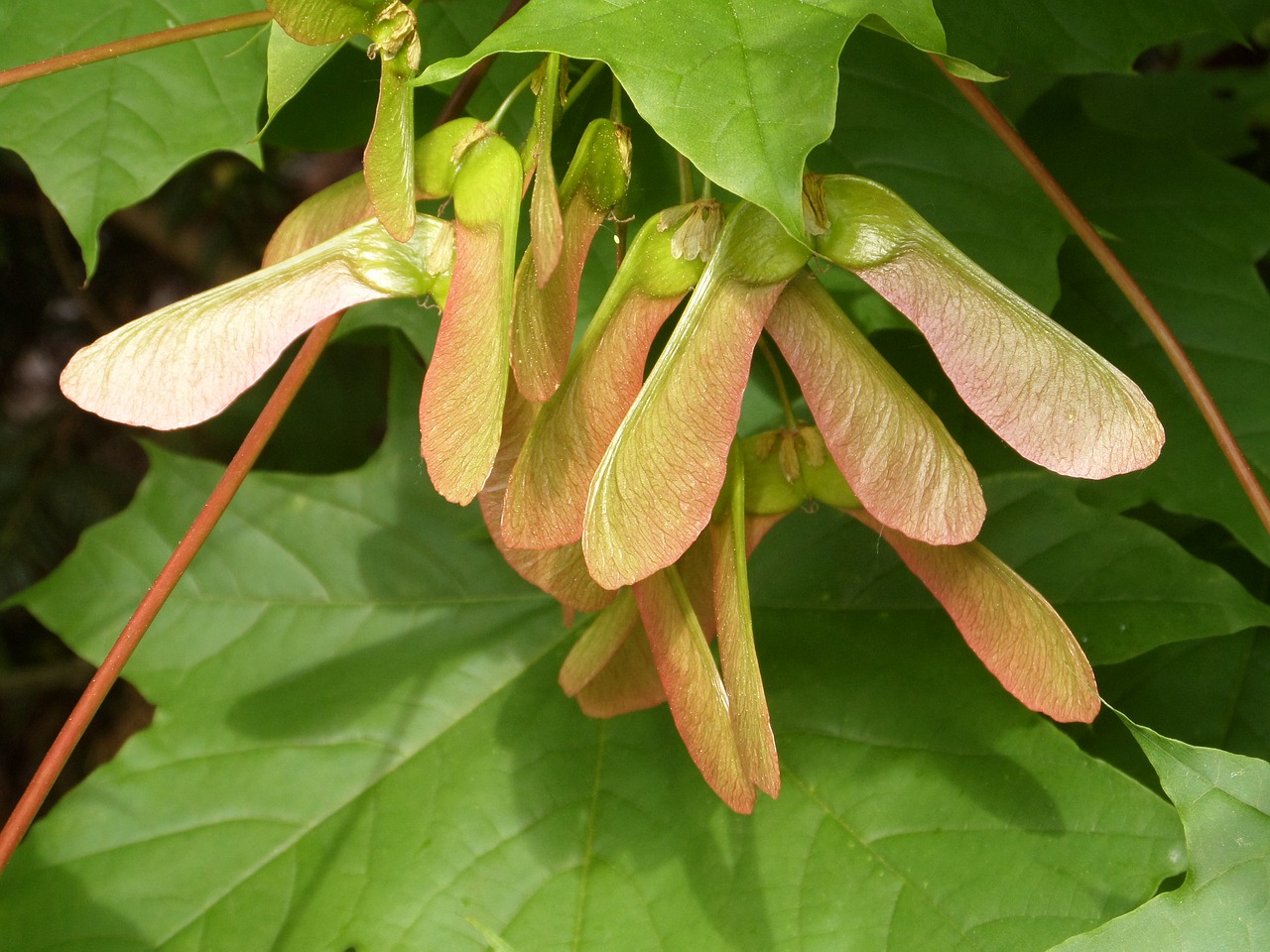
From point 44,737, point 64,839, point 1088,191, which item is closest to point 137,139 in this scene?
point 64,839

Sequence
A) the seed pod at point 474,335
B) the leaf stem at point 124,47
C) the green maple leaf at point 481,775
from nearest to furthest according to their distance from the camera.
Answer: the seed pod at point 474,335 < the leaf stem at point 124,47 < the green maple leaf at point 481,775

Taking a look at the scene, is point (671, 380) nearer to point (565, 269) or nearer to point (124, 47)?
point (565, 269)

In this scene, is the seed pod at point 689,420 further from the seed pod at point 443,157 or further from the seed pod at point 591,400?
the seed pod at point 443,157

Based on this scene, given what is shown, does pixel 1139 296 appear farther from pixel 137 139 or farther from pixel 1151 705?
pixel 137 139

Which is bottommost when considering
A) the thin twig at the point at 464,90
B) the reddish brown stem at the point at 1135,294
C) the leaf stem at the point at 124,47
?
the reddish brown stem at the point at 1135,294

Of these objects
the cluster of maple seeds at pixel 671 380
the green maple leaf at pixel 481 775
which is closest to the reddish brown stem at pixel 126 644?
the cluster of maple seeds at pixel 671 380

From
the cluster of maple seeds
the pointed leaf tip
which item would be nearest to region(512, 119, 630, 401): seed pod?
the cluster of maple seeds
